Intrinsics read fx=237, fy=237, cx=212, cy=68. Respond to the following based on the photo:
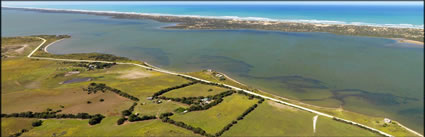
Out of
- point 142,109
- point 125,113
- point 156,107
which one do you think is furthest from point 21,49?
point 156,107

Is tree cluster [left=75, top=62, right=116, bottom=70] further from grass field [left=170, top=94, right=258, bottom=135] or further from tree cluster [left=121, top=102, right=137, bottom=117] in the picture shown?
grass field [left=170, top=94, right=258, bottom=135]

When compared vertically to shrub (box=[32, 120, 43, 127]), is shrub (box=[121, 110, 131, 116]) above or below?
above

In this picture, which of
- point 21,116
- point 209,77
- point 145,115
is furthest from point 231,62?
point 21,116

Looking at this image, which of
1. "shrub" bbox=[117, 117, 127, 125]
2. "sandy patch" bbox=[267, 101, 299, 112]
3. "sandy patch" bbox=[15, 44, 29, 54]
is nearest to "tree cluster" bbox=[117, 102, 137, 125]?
"shrub" bbox=[117, 117, 127, 125]

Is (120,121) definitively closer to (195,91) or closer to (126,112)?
(126,112)

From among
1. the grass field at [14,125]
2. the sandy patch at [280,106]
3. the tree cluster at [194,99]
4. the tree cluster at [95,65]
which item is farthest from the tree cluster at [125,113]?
the tree cluster at [95,65]

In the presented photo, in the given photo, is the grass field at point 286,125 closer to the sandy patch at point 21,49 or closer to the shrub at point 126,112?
the shrub at point 126,112
